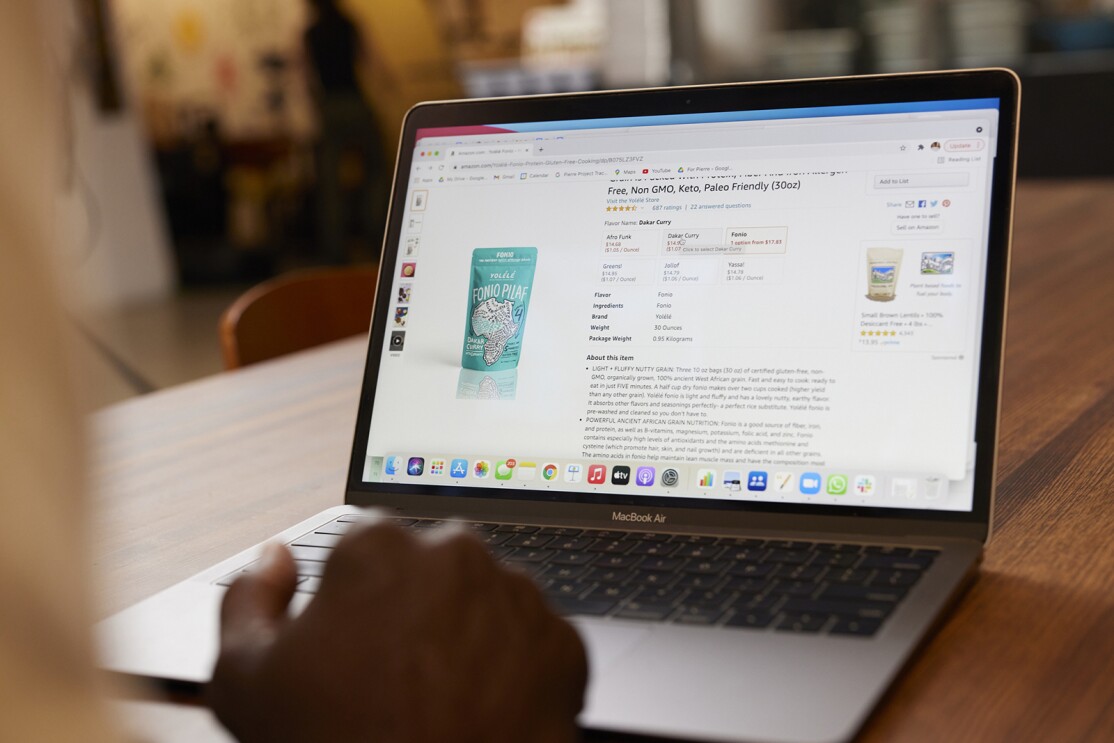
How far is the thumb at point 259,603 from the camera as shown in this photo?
0.45m

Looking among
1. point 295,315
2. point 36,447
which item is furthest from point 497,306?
point 295,315

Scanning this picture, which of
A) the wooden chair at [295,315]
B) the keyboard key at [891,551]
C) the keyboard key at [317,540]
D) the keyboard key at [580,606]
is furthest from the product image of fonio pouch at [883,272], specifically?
the wooden chair at [295,315]

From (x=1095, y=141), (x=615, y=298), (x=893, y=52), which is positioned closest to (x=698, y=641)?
(x=615, y=298)

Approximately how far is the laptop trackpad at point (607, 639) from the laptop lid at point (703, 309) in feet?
0.49

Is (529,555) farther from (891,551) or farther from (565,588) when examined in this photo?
(891,551)

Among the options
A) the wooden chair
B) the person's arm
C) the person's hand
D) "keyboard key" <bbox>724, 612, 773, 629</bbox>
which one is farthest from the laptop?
the wooden chair

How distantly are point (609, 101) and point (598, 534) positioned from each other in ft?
0.97

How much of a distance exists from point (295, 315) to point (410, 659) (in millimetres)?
1259

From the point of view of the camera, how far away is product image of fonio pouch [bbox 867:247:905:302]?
67 centimetres

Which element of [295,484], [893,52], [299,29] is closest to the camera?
[295,484]

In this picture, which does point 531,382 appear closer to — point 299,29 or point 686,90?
point 686,90

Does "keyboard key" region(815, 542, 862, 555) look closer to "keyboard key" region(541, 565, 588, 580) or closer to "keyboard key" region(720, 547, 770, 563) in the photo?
"keyboard key" region(720, 547, 770, 563)

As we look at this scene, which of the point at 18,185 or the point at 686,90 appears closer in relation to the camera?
the point at 18,185

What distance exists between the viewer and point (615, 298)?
0.73 meters
